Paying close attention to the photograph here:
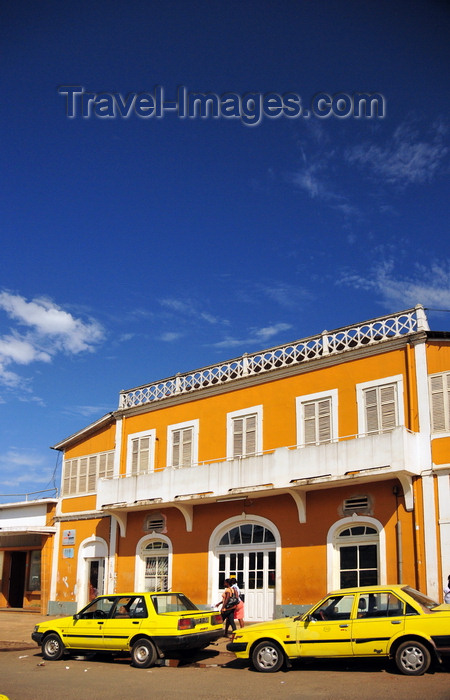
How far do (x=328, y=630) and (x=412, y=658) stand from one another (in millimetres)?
1459

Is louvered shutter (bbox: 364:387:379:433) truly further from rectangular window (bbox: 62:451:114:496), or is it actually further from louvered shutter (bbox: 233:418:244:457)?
rectangular window (bbox: 62:451:114:496)

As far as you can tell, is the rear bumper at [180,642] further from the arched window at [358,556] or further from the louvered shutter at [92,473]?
the louvered shutter at [92,473]

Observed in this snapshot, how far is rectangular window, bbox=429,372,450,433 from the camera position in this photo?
56.1ft

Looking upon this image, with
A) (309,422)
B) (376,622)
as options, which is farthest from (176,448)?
(376,622)

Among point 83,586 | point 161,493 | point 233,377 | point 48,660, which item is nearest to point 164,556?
point 161,493

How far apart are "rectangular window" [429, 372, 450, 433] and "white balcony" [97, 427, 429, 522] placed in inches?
20.4

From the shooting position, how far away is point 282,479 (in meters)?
18.8

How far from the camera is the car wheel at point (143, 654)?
13.2 metres

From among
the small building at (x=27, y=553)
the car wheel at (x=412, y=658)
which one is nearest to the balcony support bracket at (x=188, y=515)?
the small building at (x=27, y=553)

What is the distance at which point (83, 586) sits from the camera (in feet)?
81.0

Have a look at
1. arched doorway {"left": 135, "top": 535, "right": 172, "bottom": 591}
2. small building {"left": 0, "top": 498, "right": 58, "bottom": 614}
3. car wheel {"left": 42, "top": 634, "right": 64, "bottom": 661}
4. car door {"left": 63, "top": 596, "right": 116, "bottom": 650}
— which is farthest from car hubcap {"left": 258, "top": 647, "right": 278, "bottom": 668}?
small building {"left": 0, "top": 498, "right": 58, "bottom": 614}

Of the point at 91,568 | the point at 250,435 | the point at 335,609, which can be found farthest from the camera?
the point at 91,568

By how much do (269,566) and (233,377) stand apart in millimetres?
5855

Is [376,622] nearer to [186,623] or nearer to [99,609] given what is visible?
[186,623]
